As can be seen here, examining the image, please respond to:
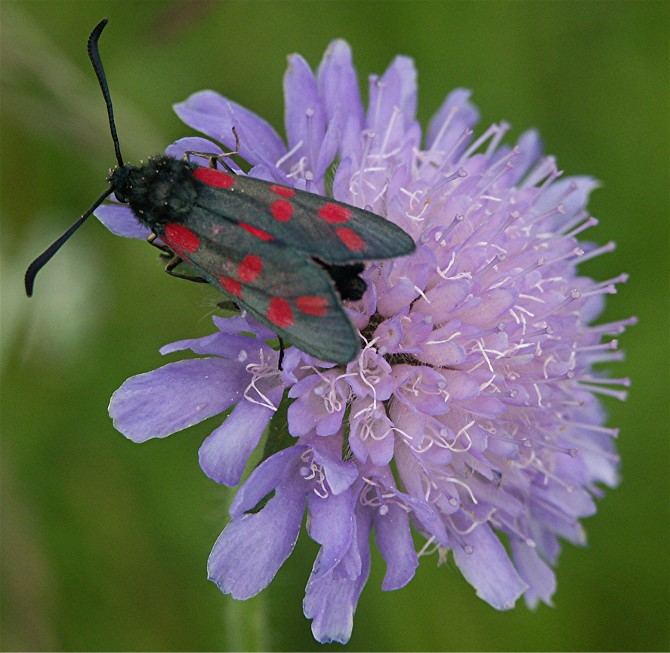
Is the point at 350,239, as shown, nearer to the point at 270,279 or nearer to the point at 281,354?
the point at 270,279

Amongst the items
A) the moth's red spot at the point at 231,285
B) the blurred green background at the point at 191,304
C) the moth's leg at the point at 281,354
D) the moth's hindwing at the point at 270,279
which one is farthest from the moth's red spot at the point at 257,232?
the blurred green background at the point at 191,304

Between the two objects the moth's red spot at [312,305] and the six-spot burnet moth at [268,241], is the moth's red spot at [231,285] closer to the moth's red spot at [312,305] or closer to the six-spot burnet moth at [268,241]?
the six-spot burnet moth at [268,241]

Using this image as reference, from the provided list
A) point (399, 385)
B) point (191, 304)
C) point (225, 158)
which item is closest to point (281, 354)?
point (399, 385)

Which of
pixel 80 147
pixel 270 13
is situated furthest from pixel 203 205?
pixel 270 13

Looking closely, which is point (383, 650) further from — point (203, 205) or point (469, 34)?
point (469, 34)

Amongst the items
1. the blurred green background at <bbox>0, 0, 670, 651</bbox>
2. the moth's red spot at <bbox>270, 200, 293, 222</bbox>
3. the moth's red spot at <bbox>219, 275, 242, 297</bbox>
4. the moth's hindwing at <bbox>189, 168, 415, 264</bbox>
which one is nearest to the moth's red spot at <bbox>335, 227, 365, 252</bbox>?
the moth's hindwing at <bbox>189, 168, 415, 264</bbox>

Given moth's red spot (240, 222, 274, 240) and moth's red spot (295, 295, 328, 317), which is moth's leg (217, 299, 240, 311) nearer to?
moth's red spot (240, 222, 274, 240)
